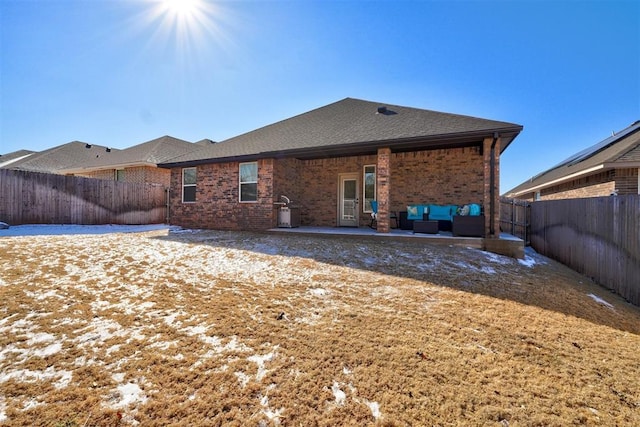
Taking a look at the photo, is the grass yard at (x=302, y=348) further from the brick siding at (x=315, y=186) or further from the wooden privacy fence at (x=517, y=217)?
the wooden privacy fence at (x=517, y=217)

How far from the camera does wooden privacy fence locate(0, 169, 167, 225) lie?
32.0 ft

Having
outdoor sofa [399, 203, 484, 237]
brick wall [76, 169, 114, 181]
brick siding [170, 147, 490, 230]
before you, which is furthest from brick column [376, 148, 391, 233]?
brick wall [76, 169, 114, 181]

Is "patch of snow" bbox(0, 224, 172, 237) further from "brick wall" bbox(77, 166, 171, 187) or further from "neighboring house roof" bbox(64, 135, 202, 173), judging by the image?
"neighboring house roof" bbox(64, 135, 202, 173)

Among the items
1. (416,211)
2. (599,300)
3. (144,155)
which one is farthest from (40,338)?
(144,155)

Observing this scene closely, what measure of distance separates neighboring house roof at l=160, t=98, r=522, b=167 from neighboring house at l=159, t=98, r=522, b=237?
0.04 meters

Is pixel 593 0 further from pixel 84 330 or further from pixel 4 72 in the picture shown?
pixel 4 72

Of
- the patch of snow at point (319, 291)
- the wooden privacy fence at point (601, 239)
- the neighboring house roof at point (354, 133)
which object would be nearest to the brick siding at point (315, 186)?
the neighboring house roof at point (354, 133)

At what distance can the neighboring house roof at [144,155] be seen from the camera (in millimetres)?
15547

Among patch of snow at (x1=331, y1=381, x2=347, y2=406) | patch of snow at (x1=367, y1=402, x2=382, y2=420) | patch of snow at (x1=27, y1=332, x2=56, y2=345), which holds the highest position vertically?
patch of snow at (x1=27, y1=332, x2=56, y2=345)

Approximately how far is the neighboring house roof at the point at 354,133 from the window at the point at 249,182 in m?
0.50

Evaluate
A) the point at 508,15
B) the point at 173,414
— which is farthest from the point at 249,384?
the point at 508,15

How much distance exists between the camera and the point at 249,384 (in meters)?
2.09

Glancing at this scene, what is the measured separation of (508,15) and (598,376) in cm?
1029

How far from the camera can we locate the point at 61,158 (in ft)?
67.4
